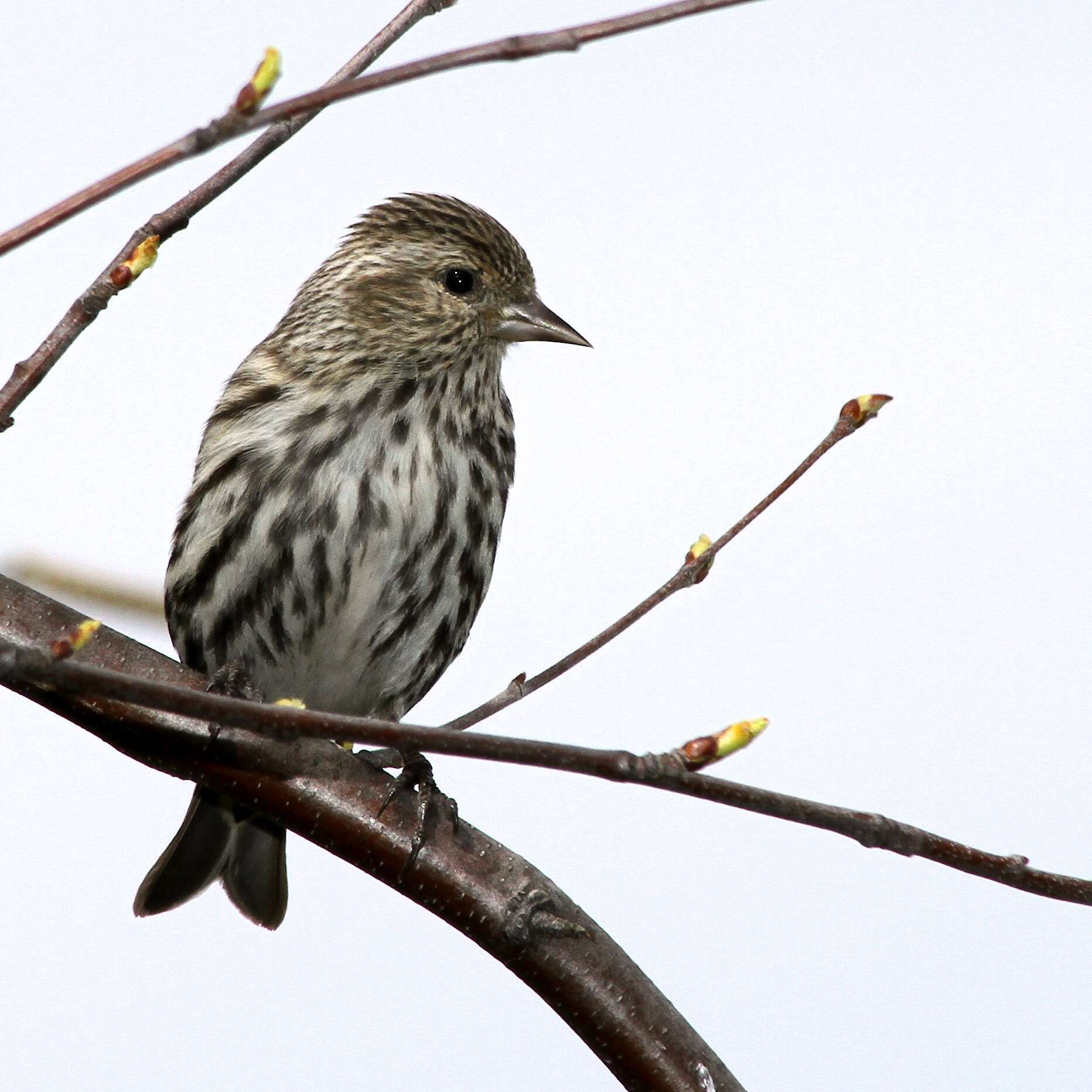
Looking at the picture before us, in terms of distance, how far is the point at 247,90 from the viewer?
1.85 m

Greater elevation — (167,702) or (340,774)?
(340,774)

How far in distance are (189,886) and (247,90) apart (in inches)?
123

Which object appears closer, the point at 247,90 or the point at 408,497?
the point at 247,90

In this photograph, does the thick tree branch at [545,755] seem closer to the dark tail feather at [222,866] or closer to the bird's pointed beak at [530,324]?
the dark tail feather at [222,866]

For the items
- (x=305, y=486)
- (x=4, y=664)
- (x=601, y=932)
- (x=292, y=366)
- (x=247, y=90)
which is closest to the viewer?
(x=4, y=664)

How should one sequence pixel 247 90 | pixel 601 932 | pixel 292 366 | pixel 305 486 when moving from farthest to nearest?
pixel 292 366 < pixel 305 486 < pixel 601 932 < pixel 247 90

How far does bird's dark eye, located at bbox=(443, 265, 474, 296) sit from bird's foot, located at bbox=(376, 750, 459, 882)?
170 centimetres

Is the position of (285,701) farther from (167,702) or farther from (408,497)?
(408,497)

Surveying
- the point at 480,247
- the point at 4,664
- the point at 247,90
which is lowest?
the point at 4,664

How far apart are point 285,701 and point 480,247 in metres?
2.89

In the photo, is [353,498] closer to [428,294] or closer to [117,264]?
[428,294]

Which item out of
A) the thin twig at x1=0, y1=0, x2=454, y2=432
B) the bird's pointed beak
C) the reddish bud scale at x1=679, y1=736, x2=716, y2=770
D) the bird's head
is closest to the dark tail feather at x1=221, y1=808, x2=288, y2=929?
the bird's head

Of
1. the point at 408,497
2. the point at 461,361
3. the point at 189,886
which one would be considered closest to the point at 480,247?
the point at 461,361

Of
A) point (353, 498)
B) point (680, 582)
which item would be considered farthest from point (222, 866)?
point (680, 582)
